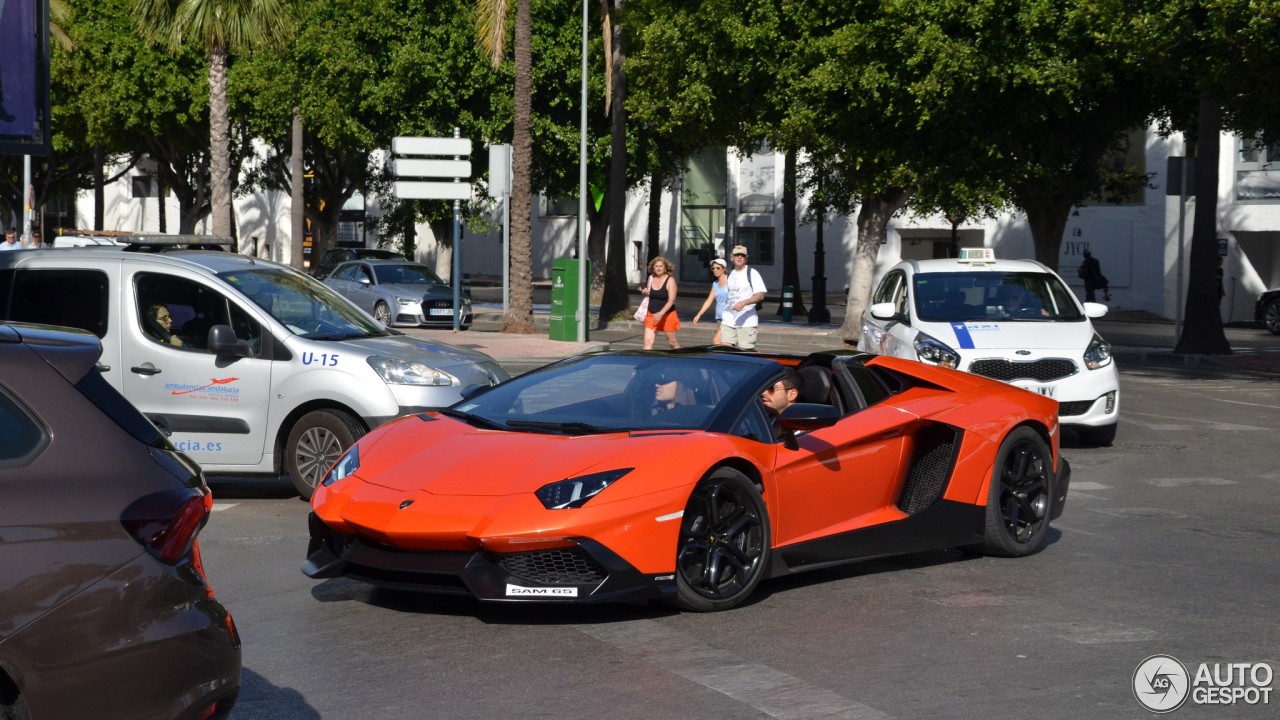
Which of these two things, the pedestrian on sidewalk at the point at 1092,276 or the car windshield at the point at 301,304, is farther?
the pedestrian on sidewalk at the point at 1092,276

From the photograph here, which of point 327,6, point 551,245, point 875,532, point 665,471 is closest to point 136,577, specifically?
point 665,471

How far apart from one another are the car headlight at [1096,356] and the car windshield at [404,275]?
20.8 metres

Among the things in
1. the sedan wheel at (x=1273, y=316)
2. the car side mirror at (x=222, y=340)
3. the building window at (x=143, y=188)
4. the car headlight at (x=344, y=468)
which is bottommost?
the sedan wheel at (x=1273, y=316)

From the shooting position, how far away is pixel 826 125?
27.1 meters

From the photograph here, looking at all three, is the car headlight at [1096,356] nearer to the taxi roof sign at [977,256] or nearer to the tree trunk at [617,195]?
the taxi roof sign at [977,256]

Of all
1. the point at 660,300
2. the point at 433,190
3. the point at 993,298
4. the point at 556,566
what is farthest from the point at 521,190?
the point at 556,566

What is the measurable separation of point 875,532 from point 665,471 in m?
1.55

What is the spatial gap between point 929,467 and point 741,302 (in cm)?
933

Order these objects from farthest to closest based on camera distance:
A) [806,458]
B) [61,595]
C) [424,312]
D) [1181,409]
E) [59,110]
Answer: [59,110] → [424,312] → [1181,409] → [806,458] → [61,595]

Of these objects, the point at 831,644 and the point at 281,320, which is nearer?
the point at 831,644

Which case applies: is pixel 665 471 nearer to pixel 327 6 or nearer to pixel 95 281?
pixel 95 281

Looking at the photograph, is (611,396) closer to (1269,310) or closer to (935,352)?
(935,352)

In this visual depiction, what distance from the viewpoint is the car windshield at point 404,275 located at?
32688mm

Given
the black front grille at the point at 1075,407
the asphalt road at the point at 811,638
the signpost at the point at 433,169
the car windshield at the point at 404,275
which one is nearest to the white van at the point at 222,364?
the asphalt road at the point at 811,638
